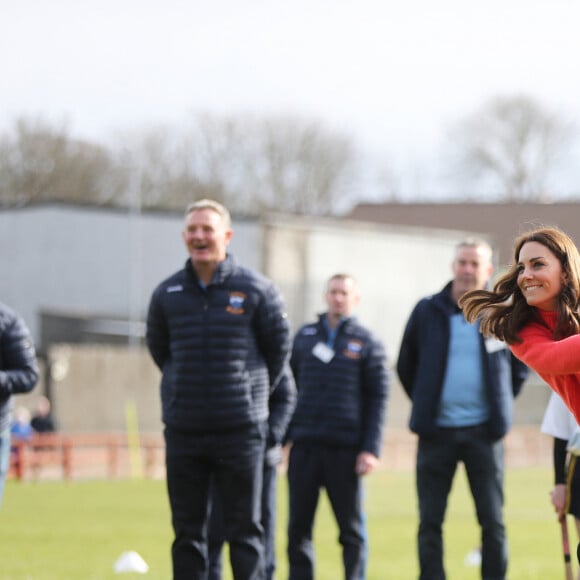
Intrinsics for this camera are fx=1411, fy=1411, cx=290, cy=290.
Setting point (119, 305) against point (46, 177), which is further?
point (46, 177)

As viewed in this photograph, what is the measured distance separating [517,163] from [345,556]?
50.4 metres

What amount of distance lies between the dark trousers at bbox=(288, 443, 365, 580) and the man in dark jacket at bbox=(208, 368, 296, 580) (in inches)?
16.1

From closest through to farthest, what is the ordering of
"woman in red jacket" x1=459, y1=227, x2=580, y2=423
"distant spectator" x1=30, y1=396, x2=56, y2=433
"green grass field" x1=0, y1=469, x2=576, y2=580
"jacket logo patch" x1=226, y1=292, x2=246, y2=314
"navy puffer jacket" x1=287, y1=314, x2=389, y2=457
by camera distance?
1. "woman in red jacket" x1=459, y1=227, x2=580, y2=423
2. "jacket logo patch" x1=226, y1=292, x2=246, y2=314
3. "navy puffer jacket" x1=287, y1=314, x2=389, y2=457
4. "green grass field" x1=0, y1=469, x2=576, y2=580
5. "distant spectator" x1=30, y1=396, x2=56, y2=433

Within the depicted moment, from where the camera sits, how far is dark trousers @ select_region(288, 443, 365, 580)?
395 inches

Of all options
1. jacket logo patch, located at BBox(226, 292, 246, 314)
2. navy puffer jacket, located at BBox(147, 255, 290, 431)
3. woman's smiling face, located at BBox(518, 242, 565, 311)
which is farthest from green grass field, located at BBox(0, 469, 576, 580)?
woman's smiling face, located at BBox(518, 242, 565, 311)

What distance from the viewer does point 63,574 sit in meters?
11.6

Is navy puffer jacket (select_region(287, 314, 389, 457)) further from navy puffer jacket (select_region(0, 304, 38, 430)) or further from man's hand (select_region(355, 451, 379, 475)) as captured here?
navy puffer jacket (select_region(0, 304, 38, 430))

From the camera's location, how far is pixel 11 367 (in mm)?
9320

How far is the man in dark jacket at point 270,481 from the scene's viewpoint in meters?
8.62

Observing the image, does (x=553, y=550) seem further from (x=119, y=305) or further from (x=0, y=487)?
(x=119, y=305)

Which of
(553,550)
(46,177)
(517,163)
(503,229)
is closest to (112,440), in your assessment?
(553,550)

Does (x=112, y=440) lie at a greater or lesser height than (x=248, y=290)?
lesser

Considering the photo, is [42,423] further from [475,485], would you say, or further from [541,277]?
[541,277]

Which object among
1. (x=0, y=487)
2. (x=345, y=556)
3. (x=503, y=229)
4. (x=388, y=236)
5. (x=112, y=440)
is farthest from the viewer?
(x=503, y=229)
